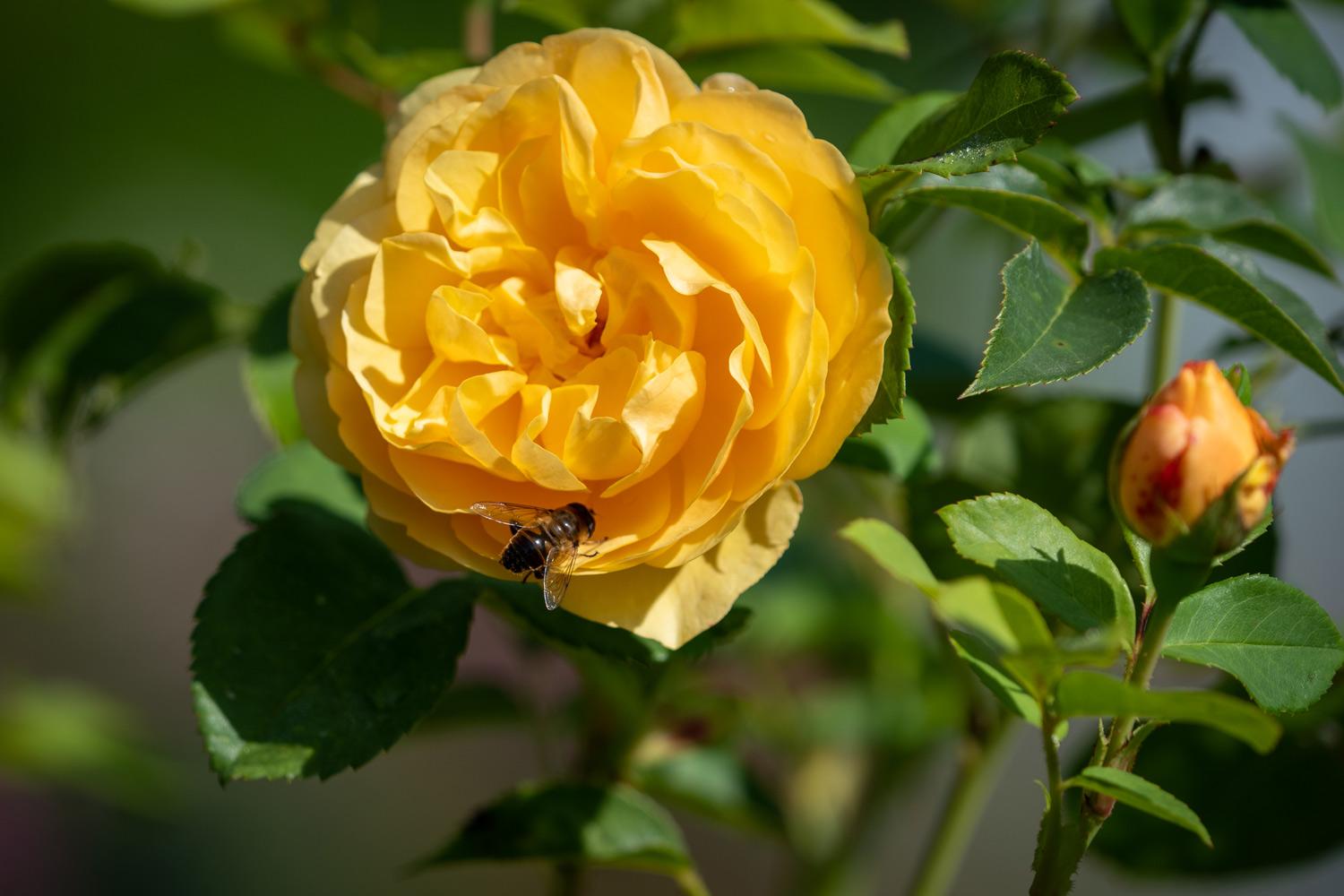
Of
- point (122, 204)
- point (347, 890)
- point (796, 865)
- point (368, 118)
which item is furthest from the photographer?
point (122, 204)

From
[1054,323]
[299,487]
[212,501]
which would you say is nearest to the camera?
[1054,323]

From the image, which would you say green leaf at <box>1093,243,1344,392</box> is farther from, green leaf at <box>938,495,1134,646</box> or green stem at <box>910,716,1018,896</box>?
green stem at <box>910,716,1018,896</box>

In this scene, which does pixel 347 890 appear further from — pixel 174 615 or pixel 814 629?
pixel 814 629

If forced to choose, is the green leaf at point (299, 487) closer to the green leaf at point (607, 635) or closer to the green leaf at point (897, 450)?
the green leaf at point (607, 635)

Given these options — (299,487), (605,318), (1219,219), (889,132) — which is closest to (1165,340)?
(1219,219)

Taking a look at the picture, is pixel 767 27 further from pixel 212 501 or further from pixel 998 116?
pixel 212 501

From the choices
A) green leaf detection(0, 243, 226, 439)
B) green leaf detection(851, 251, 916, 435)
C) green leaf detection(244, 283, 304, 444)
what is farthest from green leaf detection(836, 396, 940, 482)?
green leaf detection(0, 243, 226, 439)

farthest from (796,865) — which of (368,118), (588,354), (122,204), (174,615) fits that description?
(122,204)

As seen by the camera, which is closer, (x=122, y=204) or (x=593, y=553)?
(x=593, y=553)
